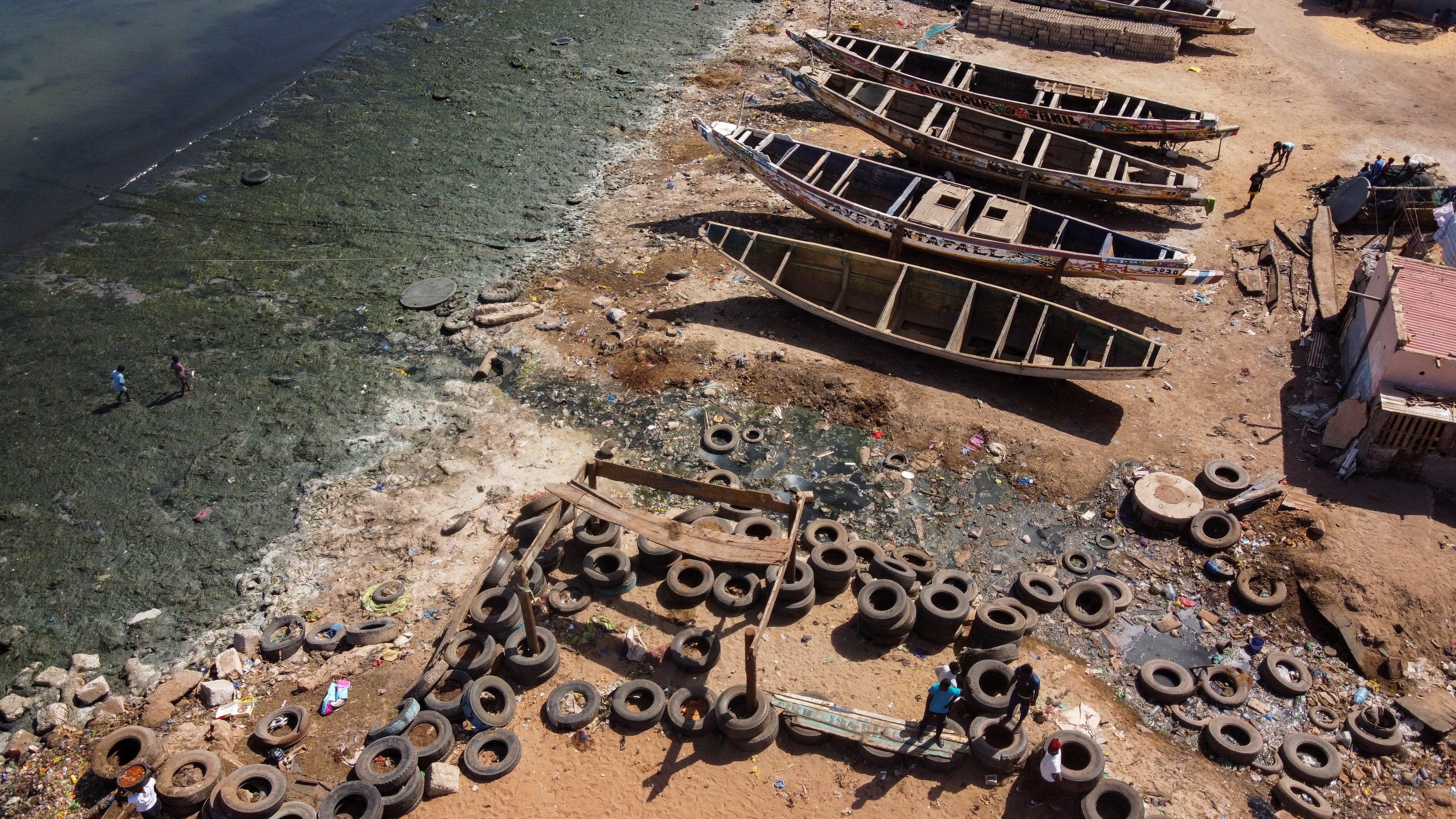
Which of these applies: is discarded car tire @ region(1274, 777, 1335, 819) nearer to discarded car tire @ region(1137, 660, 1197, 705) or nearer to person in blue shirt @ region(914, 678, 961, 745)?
discarded car tire @ region(1137, 660, 1197, 705)

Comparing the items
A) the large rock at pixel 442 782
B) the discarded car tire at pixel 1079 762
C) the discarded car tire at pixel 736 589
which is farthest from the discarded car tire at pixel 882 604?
the large rock at pixel 442 782

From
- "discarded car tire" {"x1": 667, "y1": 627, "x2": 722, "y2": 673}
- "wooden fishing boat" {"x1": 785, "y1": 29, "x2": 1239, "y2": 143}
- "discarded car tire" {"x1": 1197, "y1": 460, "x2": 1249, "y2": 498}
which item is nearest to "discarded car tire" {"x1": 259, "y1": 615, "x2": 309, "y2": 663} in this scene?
"discarded car tire" {"x1": 667, "y1": 627, "x2": 722, "y2": 673}

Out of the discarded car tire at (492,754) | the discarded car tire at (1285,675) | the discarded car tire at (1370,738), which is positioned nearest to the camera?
the discarded car tire at (492,754)

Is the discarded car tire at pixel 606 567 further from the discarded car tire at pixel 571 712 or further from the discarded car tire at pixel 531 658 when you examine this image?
the discarded car tire at pixel 571 712

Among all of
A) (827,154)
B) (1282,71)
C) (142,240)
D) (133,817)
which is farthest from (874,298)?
(1282,71)

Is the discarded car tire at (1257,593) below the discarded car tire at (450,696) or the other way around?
below

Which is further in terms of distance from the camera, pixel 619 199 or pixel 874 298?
pixel 619 199

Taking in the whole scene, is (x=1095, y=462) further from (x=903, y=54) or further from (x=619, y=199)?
(x=903, y=54)
